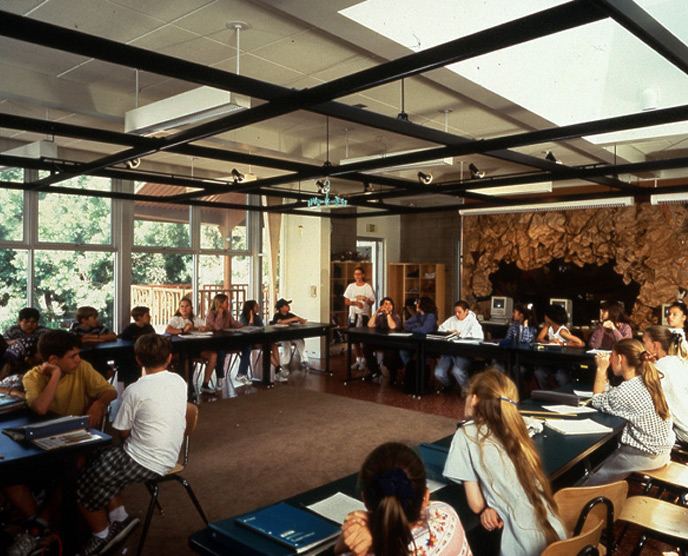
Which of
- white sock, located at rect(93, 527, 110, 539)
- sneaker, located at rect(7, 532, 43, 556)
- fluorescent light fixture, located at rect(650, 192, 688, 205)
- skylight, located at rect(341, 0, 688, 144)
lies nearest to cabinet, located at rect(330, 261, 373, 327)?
fluorescent light fixture, located at rect(650, 192, 688, 205)

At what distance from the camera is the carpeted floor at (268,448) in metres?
3.78

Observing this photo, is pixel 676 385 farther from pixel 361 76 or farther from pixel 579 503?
pixel 361 76

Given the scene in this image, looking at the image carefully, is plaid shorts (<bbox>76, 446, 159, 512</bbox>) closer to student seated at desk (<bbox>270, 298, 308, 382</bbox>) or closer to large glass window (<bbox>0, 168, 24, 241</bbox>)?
student seated at desk (<bbox>270, 298, 308, 382</bbox>)

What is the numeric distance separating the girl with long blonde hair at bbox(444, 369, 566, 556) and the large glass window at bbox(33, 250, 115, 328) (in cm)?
742

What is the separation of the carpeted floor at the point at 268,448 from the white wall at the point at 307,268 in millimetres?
3319

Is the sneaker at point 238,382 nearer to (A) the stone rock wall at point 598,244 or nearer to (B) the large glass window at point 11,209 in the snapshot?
(B) the large glass window at point 11,209

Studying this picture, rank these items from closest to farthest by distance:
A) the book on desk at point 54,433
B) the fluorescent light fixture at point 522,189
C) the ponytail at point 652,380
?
the book on desk at point 54,433, the ponytail at point 652,380, the fluorescent light fixture at point 522,189

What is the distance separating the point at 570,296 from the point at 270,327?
5.52m

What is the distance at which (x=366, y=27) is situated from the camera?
3.54m

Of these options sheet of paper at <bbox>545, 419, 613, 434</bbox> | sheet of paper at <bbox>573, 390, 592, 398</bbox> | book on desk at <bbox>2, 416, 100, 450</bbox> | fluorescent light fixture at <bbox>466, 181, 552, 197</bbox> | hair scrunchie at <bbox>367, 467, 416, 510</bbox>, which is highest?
fluorescent light fixture at <bbox>466, 181, 552, 197</bbox>

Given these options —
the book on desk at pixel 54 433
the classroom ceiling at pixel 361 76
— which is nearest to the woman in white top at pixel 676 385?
the classroom ceiling at pixel 361 76

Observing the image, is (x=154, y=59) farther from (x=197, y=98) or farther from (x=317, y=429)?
(x=317, y=429)

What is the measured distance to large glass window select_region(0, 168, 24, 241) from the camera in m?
7.41

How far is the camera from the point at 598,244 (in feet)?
30.9
